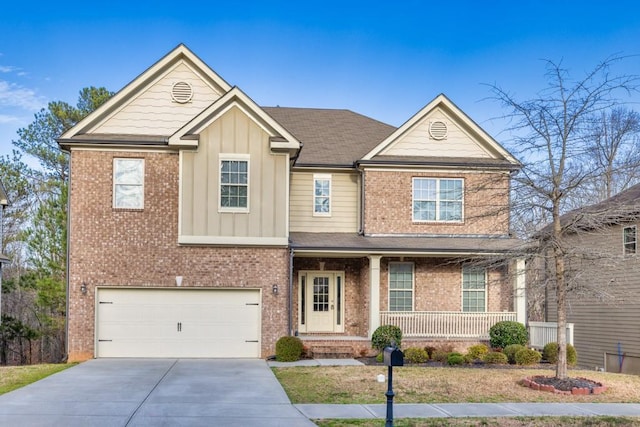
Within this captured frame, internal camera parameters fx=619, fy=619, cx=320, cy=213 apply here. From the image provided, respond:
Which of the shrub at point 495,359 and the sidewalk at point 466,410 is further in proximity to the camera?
the shrub at point 495,359

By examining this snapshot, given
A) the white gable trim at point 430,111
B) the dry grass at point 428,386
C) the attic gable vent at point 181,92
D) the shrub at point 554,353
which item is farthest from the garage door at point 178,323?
the shrub at point 554,353

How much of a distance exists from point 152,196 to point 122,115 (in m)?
2.72

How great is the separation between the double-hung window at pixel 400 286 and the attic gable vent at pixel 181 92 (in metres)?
8.26

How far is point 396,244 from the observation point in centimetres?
1892

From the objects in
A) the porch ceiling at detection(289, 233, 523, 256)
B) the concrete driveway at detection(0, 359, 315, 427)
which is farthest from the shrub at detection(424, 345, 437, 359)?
the concrete driveway at detection(0, 359, 315, 427)

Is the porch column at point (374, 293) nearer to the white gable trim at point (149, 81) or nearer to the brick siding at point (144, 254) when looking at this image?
the brick siding at point (144, 254)

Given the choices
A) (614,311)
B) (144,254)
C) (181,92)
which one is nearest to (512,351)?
(614,311)

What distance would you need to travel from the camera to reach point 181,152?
17469 millimetres

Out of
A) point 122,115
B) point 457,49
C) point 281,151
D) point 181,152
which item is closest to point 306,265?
point 281,151

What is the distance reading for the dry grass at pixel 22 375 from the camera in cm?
1233

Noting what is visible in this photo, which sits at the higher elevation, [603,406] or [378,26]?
[378,26]

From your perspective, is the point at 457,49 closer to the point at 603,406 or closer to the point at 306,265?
the point at 306,265

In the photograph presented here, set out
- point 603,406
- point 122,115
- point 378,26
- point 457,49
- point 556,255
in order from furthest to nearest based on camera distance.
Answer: point 457,49 < point 378,26 < point 122,115 < point 556,255 < point 603,406

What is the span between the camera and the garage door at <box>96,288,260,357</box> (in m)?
17.3
